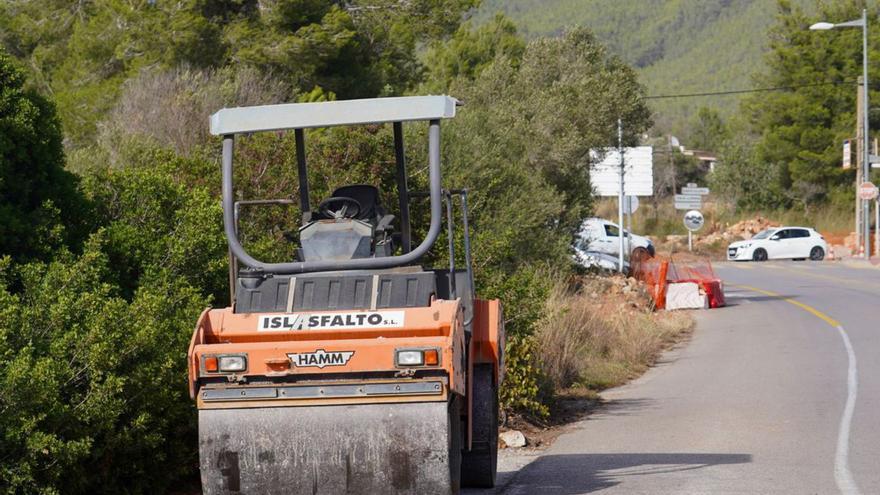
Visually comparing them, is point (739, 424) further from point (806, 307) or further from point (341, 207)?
point (806, 307)

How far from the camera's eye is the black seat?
9106 mm

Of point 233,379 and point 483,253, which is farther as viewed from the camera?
point 483,253

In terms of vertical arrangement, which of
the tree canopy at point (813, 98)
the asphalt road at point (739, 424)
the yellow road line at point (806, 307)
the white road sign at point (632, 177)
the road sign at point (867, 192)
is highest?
the tree canopy at point (813, 98)

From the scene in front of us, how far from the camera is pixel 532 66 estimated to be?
95.3ft

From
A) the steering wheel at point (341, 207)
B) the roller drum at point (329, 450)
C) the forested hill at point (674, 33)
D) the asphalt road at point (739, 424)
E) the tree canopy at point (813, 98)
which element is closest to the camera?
the roller drum at point (329, 450)

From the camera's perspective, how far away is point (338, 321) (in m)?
7.81

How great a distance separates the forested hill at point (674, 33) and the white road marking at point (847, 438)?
11218 cm

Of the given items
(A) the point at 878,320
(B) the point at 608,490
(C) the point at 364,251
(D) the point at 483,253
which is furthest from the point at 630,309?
(C) the point at 364,251

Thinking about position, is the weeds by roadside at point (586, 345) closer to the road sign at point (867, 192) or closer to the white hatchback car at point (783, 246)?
the road sign at point (867, 192)

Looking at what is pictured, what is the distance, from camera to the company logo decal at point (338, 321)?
7.78 meters

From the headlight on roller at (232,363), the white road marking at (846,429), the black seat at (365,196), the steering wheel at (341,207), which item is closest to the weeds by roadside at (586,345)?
the white road marking at (846,429)

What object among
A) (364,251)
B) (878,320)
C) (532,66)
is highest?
(532,66)

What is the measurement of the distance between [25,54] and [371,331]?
29439 millimetres

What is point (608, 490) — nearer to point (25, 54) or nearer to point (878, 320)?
point (878, 320)
